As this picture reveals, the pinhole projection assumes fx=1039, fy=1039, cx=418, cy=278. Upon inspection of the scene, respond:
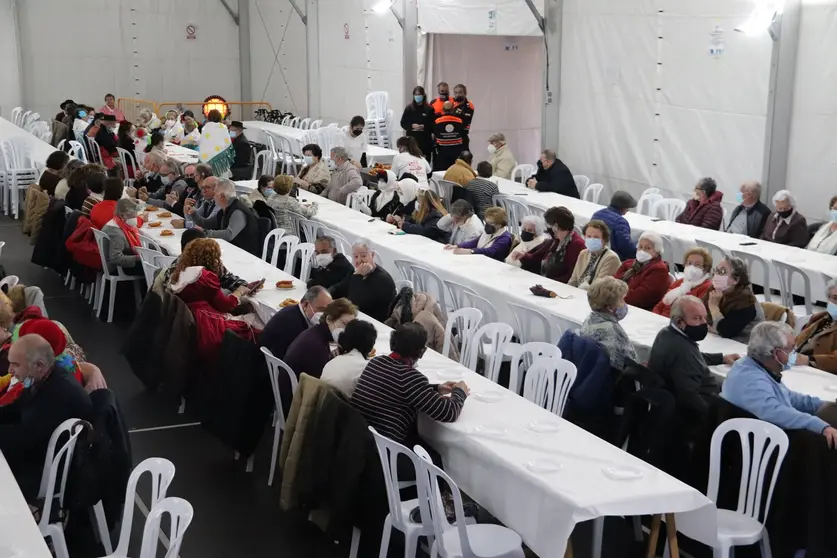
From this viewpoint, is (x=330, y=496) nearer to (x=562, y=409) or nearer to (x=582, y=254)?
(x=562, y=409)

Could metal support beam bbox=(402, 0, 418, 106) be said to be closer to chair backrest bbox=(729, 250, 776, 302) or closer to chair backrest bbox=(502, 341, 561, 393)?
chair backrest bbox=(729, 250, 776, 302)

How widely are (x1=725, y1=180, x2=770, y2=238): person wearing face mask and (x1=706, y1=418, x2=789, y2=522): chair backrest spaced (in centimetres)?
513

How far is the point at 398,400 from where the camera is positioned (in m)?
4.42

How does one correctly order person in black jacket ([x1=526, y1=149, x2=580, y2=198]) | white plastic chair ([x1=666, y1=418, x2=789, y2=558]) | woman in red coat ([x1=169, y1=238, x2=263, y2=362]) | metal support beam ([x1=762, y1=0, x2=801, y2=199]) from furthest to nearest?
person in black jacket ([x1=526, y1=149, x2=580, y2=198]), metal support beam ([x1=762, y1=0, x2=801, y2=199]), woman in red coat ([x1=169, y1=238, x2=263, y2=362]), white plastic chair ([x1=666, y1=418, x2=789, y2=558])

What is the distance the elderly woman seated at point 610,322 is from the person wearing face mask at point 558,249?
2.11m

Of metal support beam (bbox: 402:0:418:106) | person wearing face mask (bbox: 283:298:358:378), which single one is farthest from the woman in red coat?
metal support beam (bbox: 402:0:418:106)

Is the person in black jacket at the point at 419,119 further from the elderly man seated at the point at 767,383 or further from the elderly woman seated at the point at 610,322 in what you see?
the elderly man seated at the point at 767,383

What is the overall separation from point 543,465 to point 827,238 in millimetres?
5158

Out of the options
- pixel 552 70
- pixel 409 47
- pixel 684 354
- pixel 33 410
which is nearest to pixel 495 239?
pixel 684 354

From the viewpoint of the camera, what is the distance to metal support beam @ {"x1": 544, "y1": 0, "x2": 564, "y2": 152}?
42.4 feet

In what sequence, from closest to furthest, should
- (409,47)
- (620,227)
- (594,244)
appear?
1. (594,244)
2. (620,227)
3. (409,47)

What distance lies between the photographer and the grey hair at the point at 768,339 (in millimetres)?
4387

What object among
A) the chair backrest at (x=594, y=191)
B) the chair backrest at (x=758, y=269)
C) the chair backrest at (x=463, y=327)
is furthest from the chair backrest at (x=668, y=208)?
the chair backrest at (x=463, y=327)

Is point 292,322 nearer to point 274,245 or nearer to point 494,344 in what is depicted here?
point 494,344
